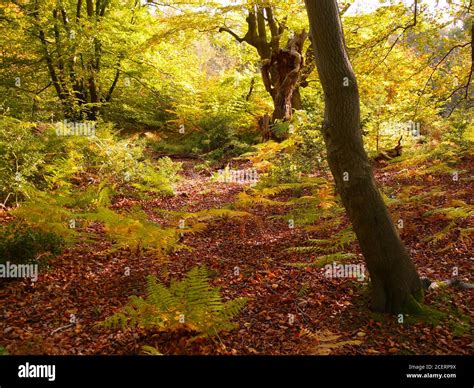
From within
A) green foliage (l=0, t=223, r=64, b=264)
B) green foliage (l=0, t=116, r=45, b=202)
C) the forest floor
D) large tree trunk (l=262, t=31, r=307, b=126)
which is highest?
large tree trunk (l=262, t=31, r=307, b=126)

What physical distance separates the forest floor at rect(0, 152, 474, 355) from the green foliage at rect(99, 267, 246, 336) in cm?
13

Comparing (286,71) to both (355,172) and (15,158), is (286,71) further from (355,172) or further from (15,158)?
(355,172)

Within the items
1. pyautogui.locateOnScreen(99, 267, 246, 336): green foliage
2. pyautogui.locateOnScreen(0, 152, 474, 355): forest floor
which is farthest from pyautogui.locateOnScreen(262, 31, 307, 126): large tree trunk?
pyautogui.locateOnScreen(99, 267, 246, 336): green foliage

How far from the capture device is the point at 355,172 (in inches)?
142

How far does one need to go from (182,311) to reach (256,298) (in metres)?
1.07

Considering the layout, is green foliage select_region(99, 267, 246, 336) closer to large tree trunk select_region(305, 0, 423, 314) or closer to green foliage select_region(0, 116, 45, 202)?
large tree trunk select_region(305, 0, 423, 314)

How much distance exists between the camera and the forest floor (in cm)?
339

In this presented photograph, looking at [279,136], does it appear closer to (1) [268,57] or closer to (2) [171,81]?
(1) [268,57]

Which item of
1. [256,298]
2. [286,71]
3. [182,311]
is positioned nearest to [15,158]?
[182,311]

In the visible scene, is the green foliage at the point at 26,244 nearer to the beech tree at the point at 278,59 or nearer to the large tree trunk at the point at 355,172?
the large tree trunk at the point at 355,172

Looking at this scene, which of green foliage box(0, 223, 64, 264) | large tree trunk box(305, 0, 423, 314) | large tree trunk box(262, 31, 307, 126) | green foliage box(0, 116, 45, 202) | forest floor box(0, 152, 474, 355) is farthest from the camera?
large tree trunk box(262, 31, 307, 126)

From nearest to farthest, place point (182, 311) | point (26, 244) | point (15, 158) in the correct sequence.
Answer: point (182, 311)
point (26, 244)
point (15, 158)

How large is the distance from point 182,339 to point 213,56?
3349cm

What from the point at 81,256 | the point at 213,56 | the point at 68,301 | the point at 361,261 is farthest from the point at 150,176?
the point at 213,56
